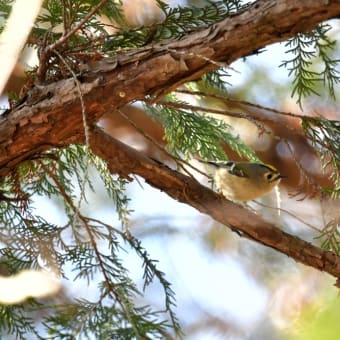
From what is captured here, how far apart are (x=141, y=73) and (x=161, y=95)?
0.14 ft

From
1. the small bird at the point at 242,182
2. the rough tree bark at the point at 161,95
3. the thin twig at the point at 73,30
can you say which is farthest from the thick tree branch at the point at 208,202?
the small bird at the point at 242,182

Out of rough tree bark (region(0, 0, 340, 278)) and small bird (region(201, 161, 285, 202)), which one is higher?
small bird (region(201, 161, 285, 202))

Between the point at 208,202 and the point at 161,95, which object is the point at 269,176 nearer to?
the point at 208,202

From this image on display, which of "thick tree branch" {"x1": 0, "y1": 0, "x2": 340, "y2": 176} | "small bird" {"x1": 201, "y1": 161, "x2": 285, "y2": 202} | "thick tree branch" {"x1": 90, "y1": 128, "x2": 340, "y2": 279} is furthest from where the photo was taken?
"small bird" {"x1": 201, "y1": 161, "x2": 285, "y2": 202}

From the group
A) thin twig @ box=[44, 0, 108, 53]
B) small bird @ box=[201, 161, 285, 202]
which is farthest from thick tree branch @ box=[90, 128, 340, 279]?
small bird @ box=[201, 161, 285, 202]

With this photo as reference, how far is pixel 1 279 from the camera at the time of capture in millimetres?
854

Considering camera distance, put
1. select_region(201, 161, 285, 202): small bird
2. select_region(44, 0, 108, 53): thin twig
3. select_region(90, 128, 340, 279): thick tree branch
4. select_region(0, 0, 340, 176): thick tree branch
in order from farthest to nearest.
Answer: select_region(201, 161, 285, 202): small bird
select_region(90, 128, 340, 279): thick tree branch
select_region(44, 0, 108, 53): thin twig
select_region(0, 0, 340, 176): thick tree branch

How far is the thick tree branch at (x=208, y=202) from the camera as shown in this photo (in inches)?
36.8

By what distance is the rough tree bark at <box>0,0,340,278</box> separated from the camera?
702 mm

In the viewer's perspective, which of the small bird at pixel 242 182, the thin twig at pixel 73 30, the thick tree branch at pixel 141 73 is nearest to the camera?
the thick tree branch at pixel 141 73

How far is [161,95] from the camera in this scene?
0.79 m

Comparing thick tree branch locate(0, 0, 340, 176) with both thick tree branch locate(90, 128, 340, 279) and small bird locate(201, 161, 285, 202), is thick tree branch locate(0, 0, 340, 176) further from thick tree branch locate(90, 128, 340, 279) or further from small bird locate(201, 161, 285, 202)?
small bird locate(201, 161, 285, 202)

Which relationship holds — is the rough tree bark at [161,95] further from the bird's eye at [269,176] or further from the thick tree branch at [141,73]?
the bird's eye at [269,176]

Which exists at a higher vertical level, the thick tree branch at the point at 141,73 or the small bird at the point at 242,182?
the small bird at the point at 242,182
